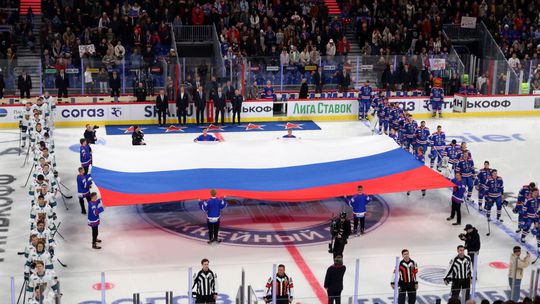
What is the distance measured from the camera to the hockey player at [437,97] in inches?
1244

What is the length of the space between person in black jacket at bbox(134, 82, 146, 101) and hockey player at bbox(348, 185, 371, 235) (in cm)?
1305

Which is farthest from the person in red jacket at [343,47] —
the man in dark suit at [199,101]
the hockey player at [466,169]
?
the hockey player at [466,169]

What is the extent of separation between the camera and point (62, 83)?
29797 millimetres

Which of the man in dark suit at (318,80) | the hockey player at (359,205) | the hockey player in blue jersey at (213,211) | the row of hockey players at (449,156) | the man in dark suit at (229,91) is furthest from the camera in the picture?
the man in dark suit at (318,80)

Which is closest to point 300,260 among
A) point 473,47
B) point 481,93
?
point 481,93

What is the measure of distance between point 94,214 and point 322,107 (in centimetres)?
1520

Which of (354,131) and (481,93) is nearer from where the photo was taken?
(354,131)

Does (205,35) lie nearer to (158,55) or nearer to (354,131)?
(158,55)

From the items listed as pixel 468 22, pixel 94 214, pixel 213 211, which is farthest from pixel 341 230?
pixel 468 22

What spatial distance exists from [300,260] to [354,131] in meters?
12.7

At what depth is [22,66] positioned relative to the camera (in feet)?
97.0

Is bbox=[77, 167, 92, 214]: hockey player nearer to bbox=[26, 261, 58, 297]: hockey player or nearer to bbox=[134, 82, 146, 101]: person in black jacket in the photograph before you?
bbox=[26, 261, 58, 297]: hockey player

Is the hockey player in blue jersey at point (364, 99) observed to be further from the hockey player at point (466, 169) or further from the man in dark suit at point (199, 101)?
the hockey player at point (466, 169)

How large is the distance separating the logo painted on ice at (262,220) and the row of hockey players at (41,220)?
8.36 ft
